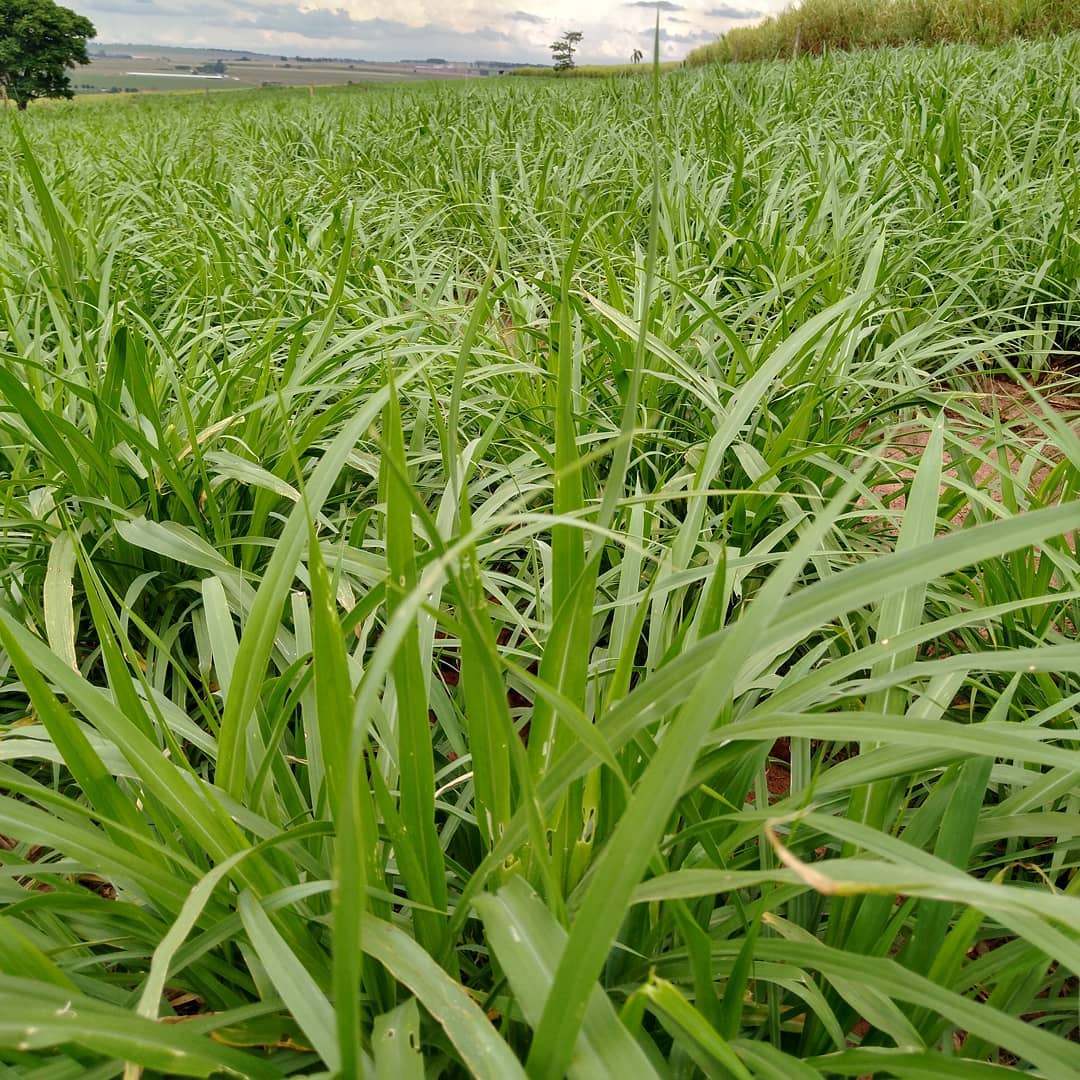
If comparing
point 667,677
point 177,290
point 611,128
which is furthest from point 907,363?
point 611,128

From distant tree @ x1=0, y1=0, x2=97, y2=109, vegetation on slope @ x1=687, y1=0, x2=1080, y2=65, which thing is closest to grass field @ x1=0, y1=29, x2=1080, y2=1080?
vegetation on slope @ x1=687, y1=0, x2=1080, y2=65

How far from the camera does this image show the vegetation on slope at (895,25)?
24.3 feet

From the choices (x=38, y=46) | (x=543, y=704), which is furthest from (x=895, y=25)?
(x=38, y=46)

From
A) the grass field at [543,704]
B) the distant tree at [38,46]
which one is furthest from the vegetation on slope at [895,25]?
the distant tree at [38,46]

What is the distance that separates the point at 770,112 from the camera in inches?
138

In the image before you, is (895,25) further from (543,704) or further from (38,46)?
(38,46)

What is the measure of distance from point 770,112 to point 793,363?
9.10 feet

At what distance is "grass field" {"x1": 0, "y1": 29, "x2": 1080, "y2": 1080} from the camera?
1.34ft

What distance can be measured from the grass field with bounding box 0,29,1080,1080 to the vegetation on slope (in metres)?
5.68

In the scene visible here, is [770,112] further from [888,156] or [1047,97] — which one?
[888,156]

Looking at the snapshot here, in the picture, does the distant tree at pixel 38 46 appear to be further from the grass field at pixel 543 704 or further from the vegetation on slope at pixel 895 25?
the grass field at pixel 543 704

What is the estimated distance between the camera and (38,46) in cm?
2916

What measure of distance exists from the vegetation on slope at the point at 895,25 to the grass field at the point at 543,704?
568 centimetres

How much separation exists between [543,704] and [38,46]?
39.2m
